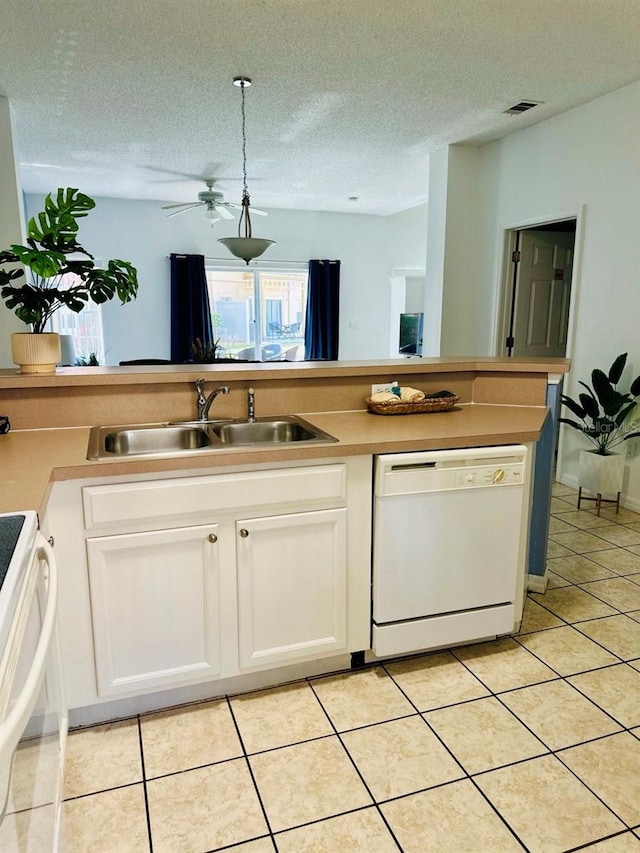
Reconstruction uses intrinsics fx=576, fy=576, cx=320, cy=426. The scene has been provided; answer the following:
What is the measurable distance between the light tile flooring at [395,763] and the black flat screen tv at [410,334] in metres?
5.97

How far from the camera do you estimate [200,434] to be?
7.17 feet

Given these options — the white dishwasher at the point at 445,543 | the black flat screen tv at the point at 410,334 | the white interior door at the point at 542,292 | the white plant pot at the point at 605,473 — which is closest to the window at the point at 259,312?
the black flat screen tv at the point at 410,334

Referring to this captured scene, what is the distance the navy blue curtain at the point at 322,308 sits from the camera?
8.14 m

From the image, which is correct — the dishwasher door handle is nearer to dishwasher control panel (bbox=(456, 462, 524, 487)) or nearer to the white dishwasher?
the white dishwasher

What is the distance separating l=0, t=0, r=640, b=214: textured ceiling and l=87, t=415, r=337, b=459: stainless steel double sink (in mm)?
2038

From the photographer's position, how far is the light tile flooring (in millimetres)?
1427

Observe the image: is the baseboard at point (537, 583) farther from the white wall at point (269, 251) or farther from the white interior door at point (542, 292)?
the white wall at point (269, 251)

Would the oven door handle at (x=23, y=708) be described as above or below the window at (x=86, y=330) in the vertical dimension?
below

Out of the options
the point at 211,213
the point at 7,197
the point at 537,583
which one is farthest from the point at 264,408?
the point at 211,213

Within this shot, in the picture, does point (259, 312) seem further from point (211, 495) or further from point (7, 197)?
point (211, 495)

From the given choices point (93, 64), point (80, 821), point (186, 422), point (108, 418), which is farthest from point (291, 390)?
point (93, 64)

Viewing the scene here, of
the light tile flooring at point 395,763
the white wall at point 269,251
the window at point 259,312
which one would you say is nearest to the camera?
the light tile flooring at point 395,763

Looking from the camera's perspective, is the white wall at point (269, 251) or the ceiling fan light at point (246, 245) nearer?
the ceiling fan light at point (246, 245)

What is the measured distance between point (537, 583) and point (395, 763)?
4.25ft
